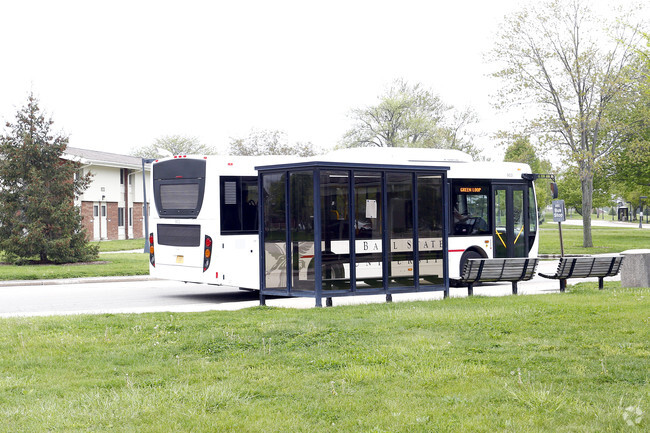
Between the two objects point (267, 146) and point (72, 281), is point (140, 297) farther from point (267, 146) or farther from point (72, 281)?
point (267, 146)

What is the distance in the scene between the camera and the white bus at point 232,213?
51.4 ft

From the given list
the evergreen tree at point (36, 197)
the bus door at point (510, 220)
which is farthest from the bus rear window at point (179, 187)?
the evergreen tree at point (36, 197)

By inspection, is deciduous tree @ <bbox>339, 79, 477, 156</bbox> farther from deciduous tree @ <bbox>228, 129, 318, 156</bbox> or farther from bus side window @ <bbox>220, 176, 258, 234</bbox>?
bus side window @ <bbox>220, 176, 258, 234</bbox>

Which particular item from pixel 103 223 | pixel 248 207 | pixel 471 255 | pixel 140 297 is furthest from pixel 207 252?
pixel 103 223

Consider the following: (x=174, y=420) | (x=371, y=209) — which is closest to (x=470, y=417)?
(x=174, y=420)

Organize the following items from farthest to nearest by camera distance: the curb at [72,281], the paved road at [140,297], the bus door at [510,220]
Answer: the curb at [72,281] < the bus door at [510,220] < the paved road at [140,297]

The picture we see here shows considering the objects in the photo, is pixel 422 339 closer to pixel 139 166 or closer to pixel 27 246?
pixel 27 246

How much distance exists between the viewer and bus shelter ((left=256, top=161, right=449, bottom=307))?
13.2 m

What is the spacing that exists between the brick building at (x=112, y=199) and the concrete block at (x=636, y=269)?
39.1 m

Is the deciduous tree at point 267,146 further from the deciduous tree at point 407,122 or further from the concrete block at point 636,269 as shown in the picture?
the concrete block at point 636,269

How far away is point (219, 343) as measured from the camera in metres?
8.63

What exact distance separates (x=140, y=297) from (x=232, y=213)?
11.3ft

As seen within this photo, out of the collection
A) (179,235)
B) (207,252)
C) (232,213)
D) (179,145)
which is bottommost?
(207,252)

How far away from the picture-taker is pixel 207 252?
51.6 feet
